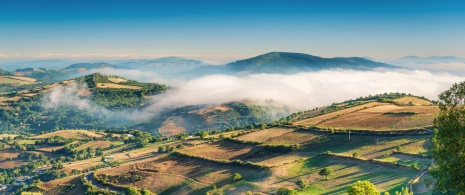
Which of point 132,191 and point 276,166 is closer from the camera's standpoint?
point 276,166

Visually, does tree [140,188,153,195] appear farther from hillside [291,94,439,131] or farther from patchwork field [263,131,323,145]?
hillside [291,94,439,131]

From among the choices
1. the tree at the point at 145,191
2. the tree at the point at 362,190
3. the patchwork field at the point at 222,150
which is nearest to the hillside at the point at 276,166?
the patchwork field at the point at 222,150

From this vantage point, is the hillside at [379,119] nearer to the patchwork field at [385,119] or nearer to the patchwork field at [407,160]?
the patchwork field at [385,119]

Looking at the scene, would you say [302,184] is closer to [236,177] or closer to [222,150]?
[236,177]

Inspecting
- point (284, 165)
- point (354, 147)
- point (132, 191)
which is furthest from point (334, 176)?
point (132, 191)

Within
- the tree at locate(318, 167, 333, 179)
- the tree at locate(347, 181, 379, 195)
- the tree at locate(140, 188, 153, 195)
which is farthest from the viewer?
the tree at locate(140, 188, 153, 195)

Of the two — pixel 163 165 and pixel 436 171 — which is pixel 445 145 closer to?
pixel 436 171

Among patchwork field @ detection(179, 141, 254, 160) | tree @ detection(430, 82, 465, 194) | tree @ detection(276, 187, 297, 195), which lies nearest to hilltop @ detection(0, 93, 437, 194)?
patchwork field @ detection(179, 141, 254, 160)

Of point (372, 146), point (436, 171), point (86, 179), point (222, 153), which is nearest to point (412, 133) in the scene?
point (372, 146)

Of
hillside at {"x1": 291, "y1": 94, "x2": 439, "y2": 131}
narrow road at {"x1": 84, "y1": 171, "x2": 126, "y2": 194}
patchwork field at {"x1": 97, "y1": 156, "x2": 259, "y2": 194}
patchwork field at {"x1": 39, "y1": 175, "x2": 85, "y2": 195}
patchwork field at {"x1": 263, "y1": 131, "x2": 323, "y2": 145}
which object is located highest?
hillside at {"x1": 291, "y1": 94, "x2": 439, "y2": 131}
